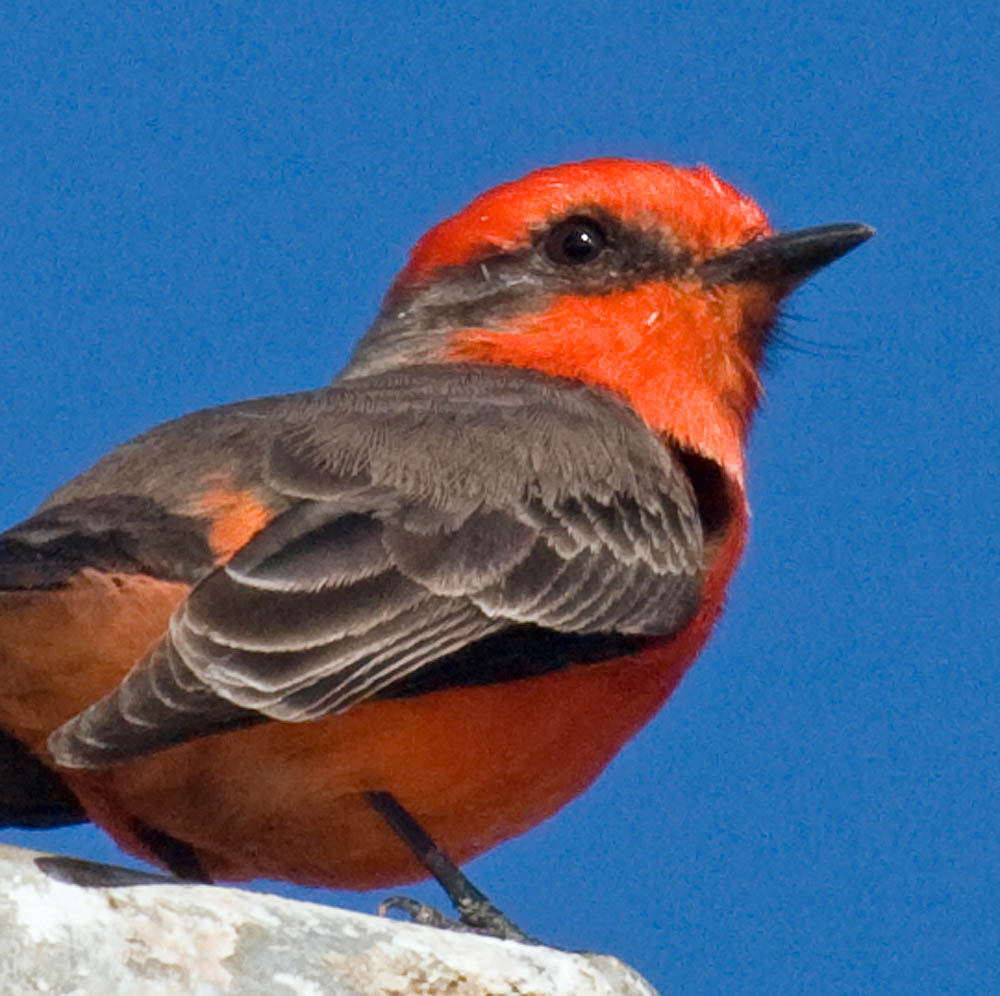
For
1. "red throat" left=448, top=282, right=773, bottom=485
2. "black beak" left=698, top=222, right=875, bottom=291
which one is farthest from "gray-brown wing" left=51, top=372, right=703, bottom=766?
"black beak" left=698, top=222, right=875, bottom=291

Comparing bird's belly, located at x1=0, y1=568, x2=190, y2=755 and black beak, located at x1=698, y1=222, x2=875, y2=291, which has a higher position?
black beak, located at x1=698, y1=222, x2=875, y2=291

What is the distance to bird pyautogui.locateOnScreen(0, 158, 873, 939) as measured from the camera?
4.54 metres

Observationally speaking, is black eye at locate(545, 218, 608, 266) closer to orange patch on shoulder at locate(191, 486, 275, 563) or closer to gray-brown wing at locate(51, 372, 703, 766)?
gray-brown wing at locate(51, 372, 703, 766)

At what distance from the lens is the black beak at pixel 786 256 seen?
20.9 ft

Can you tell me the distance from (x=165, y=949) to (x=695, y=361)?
277 centimetres

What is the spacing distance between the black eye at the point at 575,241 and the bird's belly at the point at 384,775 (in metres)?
1.32

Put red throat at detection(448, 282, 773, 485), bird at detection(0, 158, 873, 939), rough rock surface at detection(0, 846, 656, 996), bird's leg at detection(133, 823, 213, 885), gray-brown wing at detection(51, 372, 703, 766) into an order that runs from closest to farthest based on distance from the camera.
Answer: rough rock surface at detection(0, 846, 656, 996) → gray-brown wing at detection(51, 372, 703, 766) → bird at detection(0, 158, 873, 939) → bird's leg at detection(133, 823, 213, 885) → red throat at detection(448, 282, 773, 485)

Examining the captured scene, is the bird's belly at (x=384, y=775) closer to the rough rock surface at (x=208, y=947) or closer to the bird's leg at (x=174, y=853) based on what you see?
the bird's leg at (x=174, y=853)

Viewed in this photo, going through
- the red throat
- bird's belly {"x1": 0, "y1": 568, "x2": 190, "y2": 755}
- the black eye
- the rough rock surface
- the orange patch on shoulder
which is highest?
the black eye

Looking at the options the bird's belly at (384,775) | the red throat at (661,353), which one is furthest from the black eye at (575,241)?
the bird's belly at (384,775)

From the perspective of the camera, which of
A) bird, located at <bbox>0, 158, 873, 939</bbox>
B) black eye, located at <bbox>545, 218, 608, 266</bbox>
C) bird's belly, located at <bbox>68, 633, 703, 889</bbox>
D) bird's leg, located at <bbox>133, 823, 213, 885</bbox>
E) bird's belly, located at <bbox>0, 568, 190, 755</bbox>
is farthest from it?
black eye, located at <bbox>545, 218, 608, 266</bbox>

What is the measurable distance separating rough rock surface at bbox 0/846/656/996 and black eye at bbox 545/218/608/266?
2598 mm

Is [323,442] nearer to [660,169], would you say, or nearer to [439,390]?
[439,390]

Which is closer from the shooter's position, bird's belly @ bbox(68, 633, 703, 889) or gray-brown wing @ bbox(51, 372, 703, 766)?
gray-brown wing @ bbox(51, 372, 703, 766)
